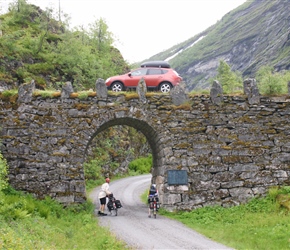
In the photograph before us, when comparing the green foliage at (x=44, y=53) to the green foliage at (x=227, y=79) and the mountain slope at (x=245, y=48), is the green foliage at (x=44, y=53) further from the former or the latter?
the mountain slope at (x=245, y=48)

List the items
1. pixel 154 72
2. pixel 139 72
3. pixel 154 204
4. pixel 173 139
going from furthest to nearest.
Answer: pixel 139 72 < pixel 154 72 < pixel 173 139 < pixel 154 204

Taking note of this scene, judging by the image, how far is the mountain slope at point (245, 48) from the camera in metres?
67.0

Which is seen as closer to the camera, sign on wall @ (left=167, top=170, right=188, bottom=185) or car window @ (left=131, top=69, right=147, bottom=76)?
sign on wall @ (left=167, top=170, right=188, bottom=185)

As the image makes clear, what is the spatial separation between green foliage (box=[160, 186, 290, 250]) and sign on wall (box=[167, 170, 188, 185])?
108 centimetres

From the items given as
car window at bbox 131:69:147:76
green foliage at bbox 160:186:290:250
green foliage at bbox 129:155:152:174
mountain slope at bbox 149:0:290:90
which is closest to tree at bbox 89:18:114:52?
green foliage at bbox 129:155:152:174

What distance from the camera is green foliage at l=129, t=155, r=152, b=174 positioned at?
28141 millimetres

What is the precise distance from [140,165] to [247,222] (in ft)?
59.1

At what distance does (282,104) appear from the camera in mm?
13297

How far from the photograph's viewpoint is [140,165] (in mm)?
28516

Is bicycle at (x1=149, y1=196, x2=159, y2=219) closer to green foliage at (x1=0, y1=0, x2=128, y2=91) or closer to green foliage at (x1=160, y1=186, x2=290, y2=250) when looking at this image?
green foliage at (x1=160, y1=186, x2=290, y2=250)

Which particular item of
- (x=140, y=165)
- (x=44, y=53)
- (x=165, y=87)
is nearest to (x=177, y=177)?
(x=165, y=87)

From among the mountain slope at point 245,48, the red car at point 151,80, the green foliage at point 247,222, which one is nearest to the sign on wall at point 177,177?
the green foliage at point 247,222

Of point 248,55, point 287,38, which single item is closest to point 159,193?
point 287,38

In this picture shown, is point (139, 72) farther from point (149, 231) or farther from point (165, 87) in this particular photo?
point (149, 231)
